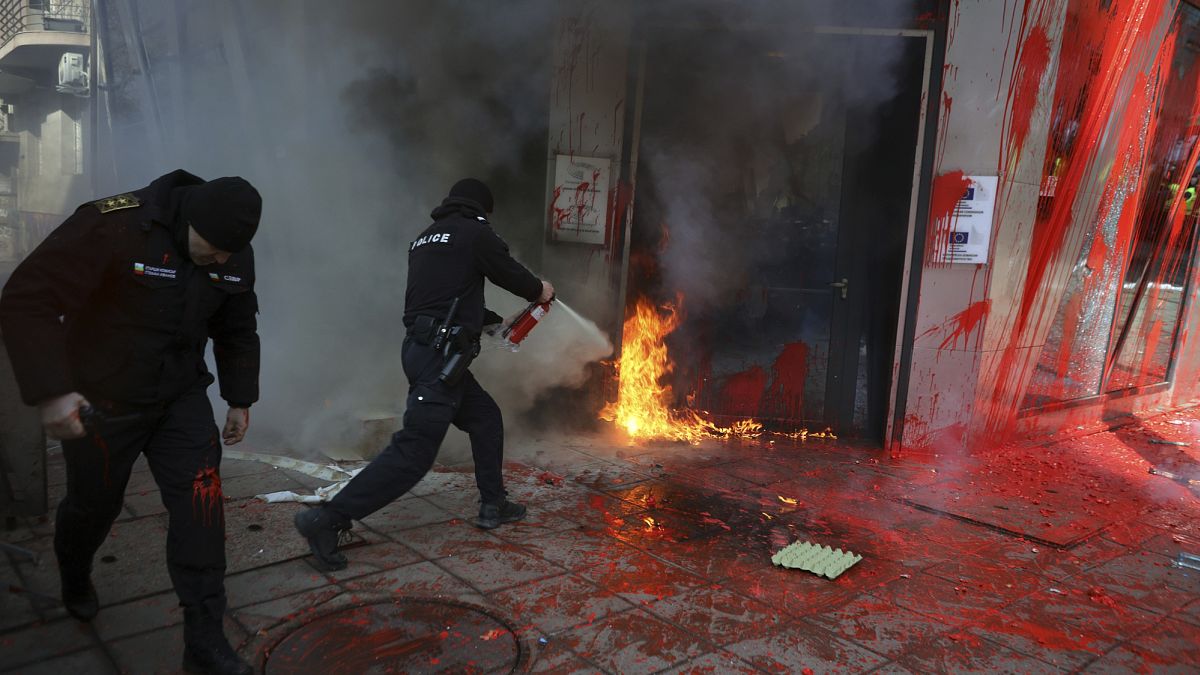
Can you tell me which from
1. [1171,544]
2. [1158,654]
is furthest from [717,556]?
[1171,544]

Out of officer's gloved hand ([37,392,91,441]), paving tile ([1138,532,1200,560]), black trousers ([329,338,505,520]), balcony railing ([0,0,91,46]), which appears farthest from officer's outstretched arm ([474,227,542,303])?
balcony railing ([0,0,91,46])

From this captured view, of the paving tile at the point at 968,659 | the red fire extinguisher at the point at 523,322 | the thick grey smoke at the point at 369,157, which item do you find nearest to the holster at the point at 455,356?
the red fire extinguisher at the point at 523,322

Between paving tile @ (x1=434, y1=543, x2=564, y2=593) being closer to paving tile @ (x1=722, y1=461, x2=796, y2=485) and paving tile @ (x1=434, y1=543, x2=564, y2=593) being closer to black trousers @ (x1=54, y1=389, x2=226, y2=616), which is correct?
black trousers @ (x1=54, y1=389, x2=226, y2=616)

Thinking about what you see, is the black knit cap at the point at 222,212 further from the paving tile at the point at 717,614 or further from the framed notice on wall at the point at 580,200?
the framed notice on wall at the point at 580,200

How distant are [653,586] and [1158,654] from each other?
2.10 metres

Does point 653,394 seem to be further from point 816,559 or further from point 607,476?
point 816,559

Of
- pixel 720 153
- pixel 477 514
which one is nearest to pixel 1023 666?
pixel 477 514

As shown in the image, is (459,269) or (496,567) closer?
(496,567)

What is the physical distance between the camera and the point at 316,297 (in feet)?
20.3

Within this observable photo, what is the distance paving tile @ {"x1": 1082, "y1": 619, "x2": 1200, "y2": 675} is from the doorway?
3.02 meters

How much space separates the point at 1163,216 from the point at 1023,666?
6.95 m

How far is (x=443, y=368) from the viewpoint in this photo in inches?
146

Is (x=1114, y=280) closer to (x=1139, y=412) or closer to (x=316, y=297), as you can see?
(x=1139, y=412)

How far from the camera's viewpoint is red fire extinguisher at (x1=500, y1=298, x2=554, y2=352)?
413 cm
